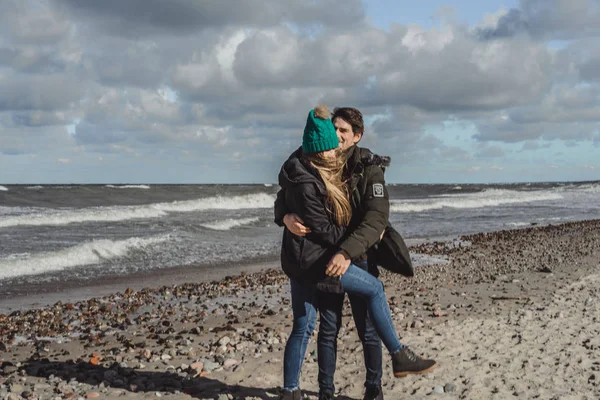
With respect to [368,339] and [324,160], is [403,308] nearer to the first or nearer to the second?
Result: [368,339]

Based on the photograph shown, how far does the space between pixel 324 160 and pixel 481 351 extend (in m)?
3.32

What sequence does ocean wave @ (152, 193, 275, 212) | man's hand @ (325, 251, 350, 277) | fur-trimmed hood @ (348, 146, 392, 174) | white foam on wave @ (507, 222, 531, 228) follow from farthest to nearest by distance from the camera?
ocean wave @ (152, 193, 275, 212) < white foam on wave @ (507, 222, 531, 228) < fur-trimmed hood @ (348, 146, 392, 174) < man's hand @ (325, 251, 350, 277)

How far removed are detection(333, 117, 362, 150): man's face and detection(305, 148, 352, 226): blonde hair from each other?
0.18 metres

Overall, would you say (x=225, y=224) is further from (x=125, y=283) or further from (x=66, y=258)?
(x=125, y=283)

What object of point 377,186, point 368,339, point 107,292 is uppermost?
point 377,186

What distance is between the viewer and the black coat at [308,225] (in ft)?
13.2

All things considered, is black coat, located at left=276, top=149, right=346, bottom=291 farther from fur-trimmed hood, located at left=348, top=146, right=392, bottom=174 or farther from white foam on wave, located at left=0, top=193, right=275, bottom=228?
white foam on wave, located at left=0, top=193, right=275, bottom=228

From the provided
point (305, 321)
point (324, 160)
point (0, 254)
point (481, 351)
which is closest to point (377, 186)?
Result: point (324, 160)

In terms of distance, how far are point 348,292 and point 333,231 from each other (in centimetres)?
52

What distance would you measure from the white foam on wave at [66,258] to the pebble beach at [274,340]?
4094mm

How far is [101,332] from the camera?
8078mm

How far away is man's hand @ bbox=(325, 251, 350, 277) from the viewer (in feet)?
13.1

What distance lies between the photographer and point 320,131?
4.00 m

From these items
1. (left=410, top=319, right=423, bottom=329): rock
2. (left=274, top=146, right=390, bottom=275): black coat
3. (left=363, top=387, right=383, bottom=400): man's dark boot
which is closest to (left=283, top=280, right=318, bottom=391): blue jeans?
(left=274, top=146, right=390, bottom=275): black coat
